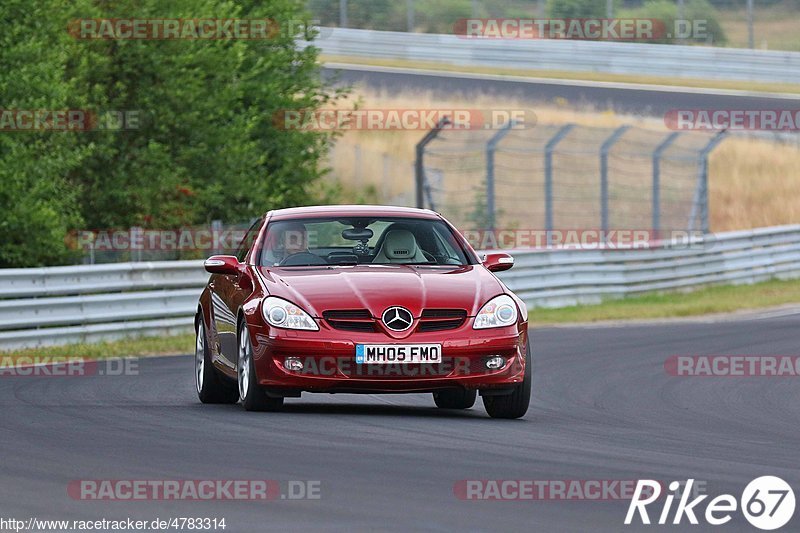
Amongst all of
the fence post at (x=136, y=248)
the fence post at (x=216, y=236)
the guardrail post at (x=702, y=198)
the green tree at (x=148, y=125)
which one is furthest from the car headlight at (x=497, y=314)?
the guardrail post at (x=702, y=198)

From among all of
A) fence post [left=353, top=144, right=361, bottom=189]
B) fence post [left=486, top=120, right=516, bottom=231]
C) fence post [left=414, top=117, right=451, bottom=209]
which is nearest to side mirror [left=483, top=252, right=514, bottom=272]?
fence post [left=414, top=117, right=451, bottom=209]

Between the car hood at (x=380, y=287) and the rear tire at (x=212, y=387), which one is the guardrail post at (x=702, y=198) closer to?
the rear tire at (x=212, y=387)

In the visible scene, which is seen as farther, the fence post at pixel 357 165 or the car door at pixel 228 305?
the fence post at pixel 357 165

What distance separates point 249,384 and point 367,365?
92cm

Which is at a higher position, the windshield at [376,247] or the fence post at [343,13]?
the fence post at [343,13]

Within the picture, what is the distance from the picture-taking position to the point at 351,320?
10461 mm

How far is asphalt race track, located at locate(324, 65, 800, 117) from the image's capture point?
41375mm

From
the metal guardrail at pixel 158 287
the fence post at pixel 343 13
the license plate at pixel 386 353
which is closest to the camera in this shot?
the license plate at pixel 386 353

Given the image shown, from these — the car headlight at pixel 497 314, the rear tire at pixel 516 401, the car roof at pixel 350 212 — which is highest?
the car roof at pixel 350 212

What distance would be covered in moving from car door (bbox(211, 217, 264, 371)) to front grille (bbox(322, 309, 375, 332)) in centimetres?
90

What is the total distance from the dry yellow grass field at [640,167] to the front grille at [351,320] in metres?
25.7

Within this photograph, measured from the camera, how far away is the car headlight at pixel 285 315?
10508 mm

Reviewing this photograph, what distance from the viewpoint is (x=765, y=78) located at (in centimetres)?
4247

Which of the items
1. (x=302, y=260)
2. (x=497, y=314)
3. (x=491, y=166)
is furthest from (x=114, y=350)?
(x=491, y=166)
